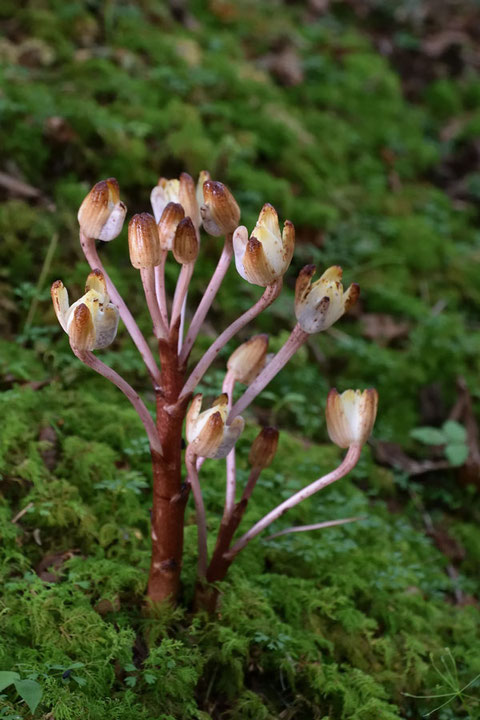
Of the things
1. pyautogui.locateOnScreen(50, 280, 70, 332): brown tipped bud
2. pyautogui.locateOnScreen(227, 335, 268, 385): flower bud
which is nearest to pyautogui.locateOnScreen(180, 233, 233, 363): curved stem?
pyautogui.locateOnScreen(227, 335, 268, 385): flower bud

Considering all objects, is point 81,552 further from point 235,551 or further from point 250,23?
point 250,23

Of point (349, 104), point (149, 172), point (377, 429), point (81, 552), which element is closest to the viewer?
point (81, 552)

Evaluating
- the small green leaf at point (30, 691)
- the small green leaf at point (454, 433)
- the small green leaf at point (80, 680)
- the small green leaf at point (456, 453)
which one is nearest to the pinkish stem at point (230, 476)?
the small green leaf at point (80, 680)

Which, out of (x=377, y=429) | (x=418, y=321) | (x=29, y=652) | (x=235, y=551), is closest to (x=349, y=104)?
(x=418, y=321)

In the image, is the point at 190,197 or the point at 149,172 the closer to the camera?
the point at 190,197

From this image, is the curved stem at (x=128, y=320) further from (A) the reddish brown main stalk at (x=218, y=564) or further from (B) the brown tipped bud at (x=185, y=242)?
(A) the reddish brown main stalk at (x=218, y=564)

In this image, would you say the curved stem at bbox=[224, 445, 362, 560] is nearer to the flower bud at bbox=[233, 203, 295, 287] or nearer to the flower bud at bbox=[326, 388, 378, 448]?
the flower bud at bbox=[326, 388, 378, 448]

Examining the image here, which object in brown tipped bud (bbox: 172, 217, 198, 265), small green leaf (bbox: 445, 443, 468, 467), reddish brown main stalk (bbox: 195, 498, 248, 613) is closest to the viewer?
brown tipped bud (bbox: 172, 217, 198, 265)

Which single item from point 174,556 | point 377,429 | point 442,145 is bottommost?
point 377,429
